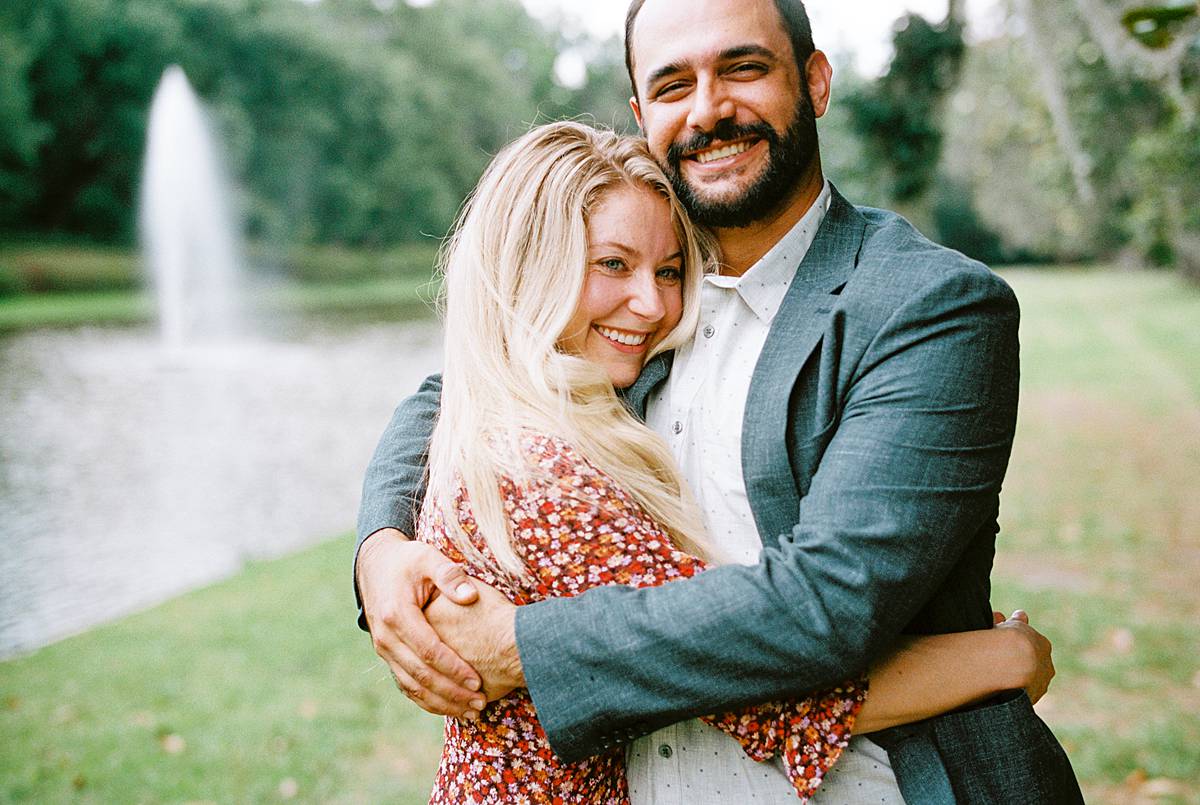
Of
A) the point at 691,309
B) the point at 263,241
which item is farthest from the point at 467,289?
the point at 263,241

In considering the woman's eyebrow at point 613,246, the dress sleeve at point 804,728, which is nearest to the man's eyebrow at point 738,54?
the woman's eyebrow at point 613,246

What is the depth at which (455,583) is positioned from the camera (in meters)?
1.83

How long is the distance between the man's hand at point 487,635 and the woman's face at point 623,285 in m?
0.66

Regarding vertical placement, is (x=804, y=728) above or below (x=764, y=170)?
below

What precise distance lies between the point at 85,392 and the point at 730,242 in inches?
630

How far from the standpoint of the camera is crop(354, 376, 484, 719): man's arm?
1.80 m

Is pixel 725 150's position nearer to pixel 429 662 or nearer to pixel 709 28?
pixel 709 28

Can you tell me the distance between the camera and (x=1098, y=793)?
4262 millimetres

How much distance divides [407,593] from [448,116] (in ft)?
150

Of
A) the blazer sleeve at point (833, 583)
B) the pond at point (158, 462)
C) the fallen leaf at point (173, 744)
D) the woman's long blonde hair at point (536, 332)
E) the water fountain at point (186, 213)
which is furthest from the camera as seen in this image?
the water fountain at point (186, 213)

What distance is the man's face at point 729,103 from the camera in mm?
2158

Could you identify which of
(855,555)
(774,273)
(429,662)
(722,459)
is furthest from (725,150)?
(429,662)

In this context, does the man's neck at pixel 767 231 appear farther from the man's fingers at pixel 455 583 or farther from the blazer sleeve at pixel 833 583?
the man's fingers at pixel 455 583

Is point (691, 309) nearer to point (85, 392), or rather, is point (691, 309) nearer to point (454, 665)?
point (454, 665)
